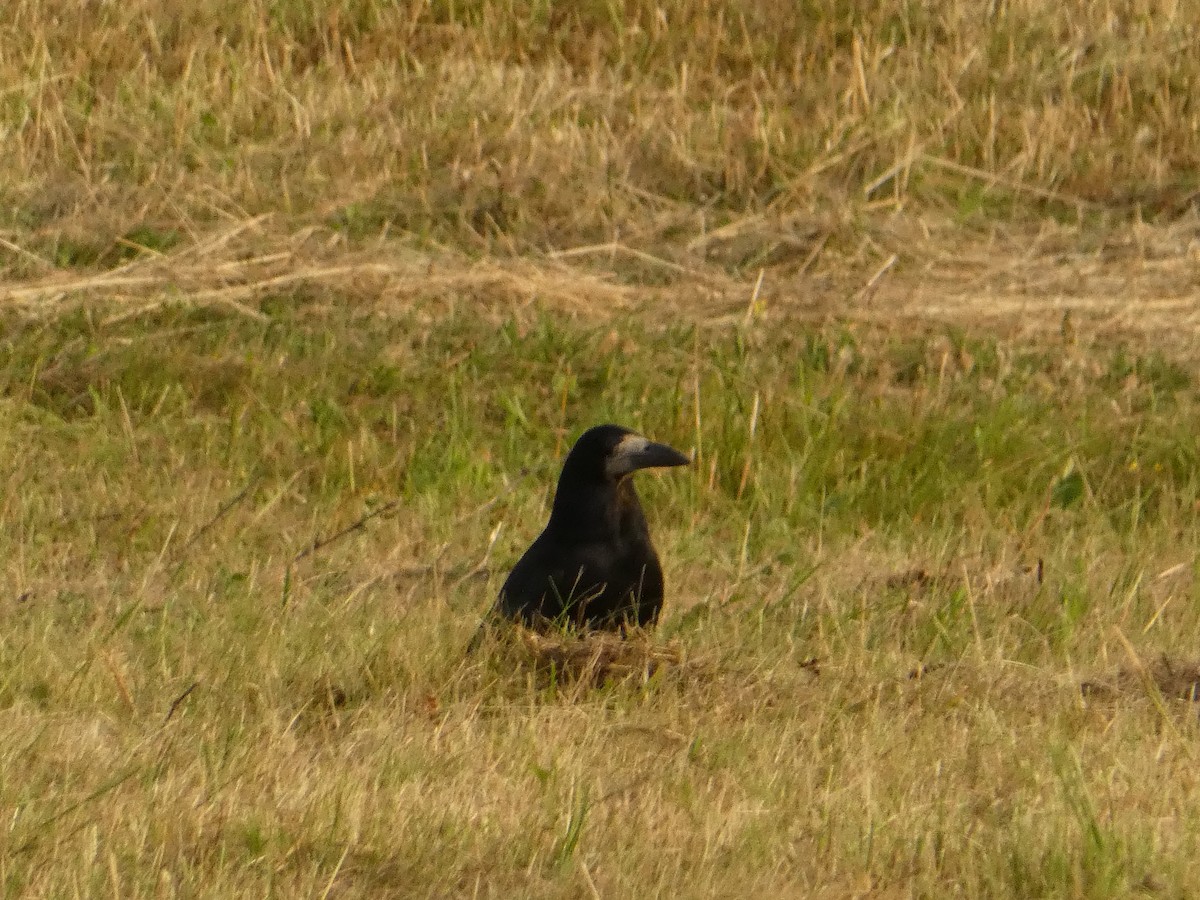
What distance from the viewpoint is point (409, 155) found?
9422mm

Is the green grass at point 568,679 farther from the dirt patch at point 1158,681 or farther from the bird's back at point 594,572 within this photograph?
the bird's back at point 594,572

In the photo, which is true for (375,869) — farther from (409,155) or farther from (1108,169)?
(1108,169)

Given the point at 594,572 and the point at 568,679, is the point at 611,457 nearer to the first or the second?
the point at 594,572

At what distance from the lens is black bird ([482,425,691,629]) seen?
16.0 ft

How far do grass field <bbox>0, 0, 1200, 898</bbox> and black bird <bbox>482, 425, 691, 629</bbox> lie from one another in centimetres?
19

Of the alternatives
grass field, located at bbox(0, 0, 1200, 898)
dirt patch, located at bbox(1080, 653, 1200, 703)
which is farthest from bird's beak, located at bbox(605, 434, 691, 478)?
dirt patch, located at bbox(1080, 653, 1200, 703)

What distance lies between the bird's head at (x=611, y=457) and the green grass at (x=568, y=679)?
0.47 metres

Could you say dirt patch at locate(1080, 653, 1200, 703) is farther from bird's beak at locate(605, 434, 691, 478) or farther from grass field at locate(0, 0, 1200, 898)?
bird's beak at locate(605, 434, 691, 478)

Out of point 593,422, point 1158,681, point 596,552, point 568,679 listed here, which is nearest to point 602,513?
point 596,552

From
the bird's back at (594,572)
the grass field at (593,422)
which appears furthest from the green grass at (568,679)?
the bird's back at (594,572)

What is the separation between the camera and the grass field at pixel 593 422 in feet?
12.2

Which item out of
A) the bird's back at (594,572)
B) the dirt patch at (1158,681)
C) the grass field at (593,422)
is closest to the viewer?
the grass field at (593,422)

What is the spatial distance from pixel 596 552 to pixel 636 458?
0.85 feet

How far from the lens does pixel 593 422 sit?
23.1ft
